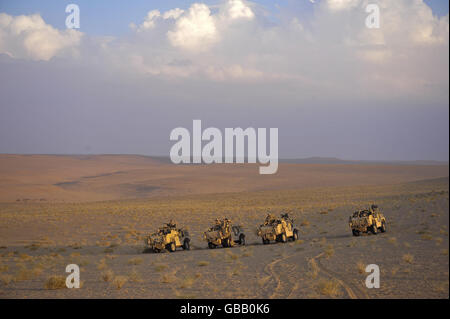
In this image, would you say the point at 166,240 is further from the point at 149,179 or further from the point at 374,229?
the point at 149,179

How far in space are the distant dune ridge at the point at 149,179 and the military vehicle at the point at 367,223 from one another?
45.0 meters

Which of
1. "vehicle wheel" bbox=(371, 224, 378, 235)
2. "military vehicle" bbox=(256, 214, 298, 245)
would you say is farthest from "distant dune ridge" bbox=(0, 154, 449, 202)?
"vehicle wheel" bbox=(371, 224, 378, 235)

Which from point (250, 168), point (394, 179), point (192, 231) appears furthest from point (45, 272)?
point (250, 168)

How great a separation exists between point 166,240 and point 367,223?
1030 cm

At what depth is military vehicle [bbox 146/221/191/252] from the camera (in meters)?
24.3

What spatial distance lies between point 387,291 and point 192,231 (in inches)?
955

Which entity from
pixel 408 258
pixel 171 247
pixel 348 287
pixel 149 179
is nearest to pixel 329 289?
pixel 348 287

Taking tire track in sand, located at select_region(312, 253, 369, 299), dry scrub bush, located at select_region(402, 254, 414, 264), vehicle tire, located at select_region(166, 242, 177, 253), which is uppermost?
dry scrub bush, located at select_region(402, 254, 414, 264)

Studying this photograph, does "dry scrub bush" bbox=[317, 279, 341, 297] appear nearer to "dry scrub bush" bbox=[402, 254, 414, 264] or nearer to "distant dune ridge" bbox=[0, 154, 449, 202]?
"dry scrub bush" bbox=[402, 254, 414, 264]

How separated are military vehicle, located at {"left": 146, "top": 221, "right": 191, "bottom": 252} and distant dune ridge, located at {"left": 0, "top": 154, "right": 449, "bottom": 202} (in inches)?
1519

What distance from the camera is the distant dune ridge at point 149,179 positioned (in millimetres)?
78562

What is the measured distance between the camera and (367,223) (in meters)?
24.6

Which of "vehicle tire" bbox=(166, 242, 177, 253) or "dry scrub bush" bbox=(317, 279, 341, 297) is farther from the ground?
"vehicle tire" bbox=(166, 242, 177, 253)
